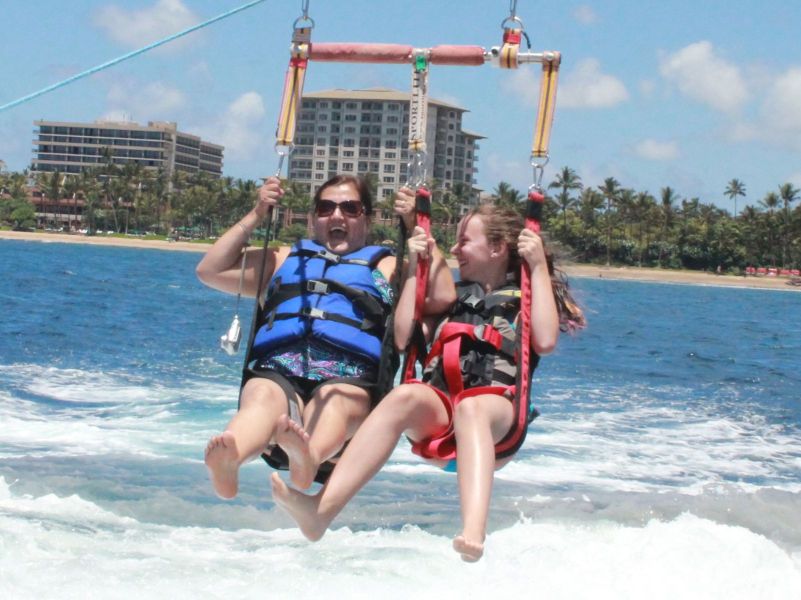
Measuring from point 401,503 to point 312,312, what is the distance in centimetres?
396

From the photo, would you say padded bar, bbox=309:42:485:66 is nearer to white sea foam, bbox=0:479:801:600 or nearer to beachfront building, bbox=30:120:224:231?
white sea foam, bbox=0:479:801:600

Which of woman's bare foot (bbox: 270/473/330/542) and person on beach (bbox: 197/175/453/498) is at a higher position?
person on beach (bbox: 197/175/453/498)

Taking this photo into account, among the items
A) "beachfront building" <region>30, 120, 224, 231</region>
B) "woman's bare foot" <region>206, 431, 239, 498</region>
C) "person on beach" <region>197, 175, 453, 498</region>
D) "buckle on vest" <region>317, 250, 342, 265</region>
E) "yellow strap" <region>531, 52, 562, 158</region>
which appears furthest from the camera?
"beachfront building" <region>30, 120, 224, 231</region>

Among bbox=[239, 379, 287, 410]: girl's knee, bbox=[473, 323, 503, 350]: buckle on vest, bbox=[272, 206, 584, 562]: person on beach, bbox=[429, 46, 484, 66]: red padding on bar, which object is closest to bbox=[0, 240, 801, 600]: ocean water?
bbox=[272, 206, 584, 562]: person on beach

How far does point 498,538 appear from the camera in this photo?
8.27 m

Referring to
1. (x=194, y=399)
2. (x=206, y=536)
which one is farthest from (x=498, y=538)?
(x=194, y=399)

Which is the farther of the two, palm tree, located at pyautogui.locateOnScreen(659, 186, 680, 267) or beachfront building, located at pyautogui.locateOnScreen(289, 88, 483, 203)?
palm tree, located at pyautogui.locateOnScreen(659, 186, 680, 267)

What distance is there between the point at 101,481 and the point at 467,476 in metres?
5.12

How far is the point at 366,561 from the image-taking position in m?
7.42

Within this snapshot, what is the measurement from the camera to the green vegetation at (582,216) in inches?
3602

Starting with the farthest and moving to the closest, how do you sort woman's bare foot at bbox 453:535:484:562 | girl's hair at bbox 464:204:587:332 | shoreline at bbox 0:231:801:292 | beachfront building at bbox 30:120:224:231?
beachfront building at bbox 30:120:224:231
shoreline at bbox 0:231:801:292
girl's hair at bbox 464:204:587:332
woman's bare foot at bbox 453:535:484:562

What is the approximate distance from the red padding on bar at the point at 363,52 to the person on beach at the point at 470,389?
31.3 inches

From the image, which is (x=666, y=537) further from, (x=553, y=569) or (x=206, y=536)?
(x=206, y=536)

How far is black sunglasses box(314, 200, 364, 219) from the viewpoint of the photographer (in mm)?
5457
